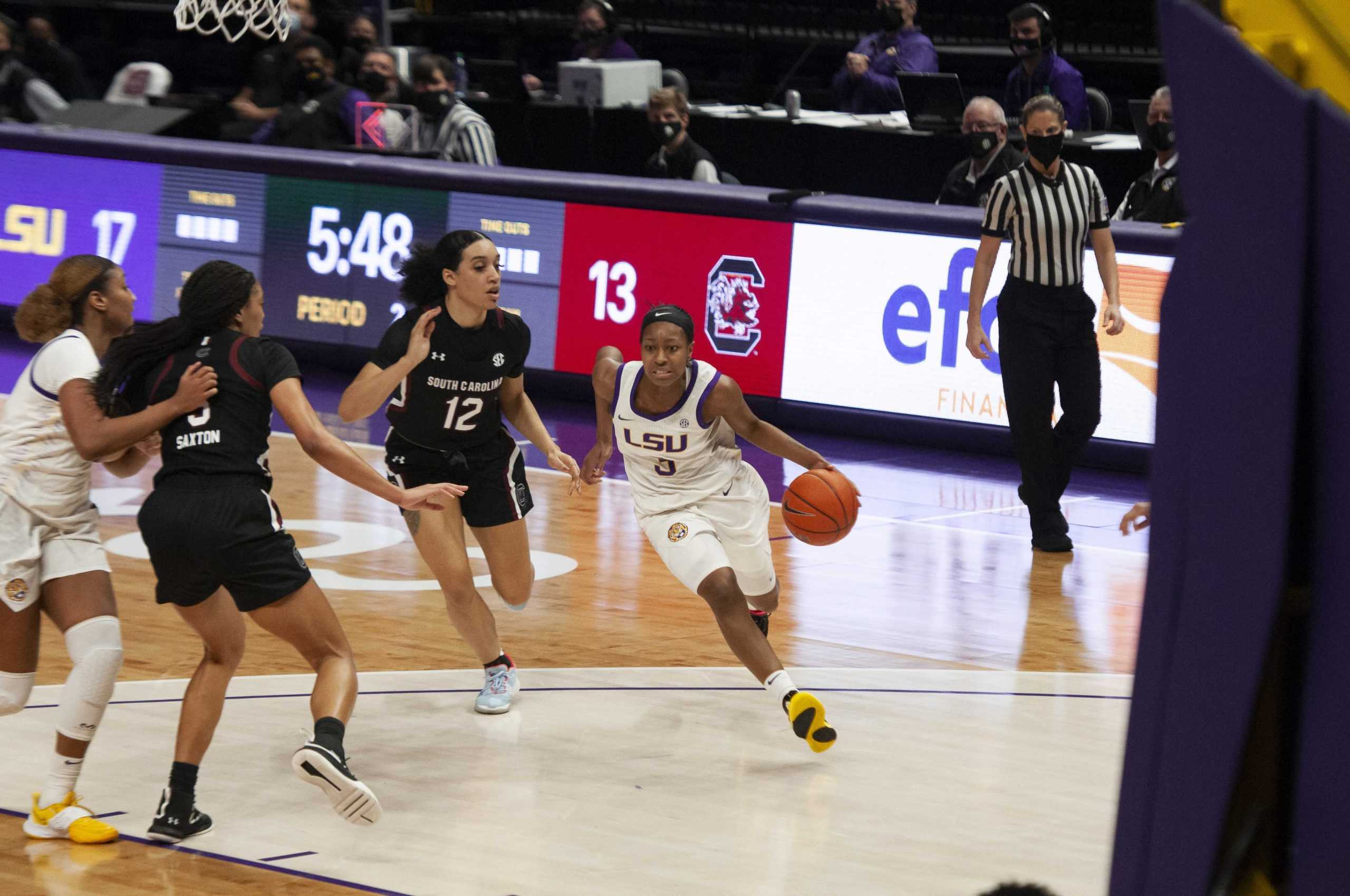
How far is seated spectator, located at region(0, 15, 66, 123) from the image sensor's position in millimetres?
18562

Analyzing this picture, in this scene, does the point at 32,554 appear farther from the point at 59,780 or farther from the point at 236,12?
the point at 236,12

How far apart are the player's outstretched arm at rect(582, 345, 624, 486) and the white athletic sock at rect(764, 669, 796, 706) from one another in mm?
1063

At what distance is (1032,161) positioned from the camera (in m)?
9.66

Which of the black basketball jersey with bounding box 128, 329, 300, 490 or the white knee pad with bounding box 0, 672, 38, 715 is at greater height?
the black basketball jersey with bounding box 128, 329, 300, 490

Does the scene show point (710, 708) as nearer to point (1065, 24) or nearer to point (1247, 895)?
point (1247, 895)

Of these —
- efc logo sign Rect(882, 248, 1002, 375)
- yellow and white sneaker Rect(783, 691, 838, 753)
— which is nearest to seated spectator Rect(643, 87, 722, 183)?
efc logo sign Rect(882, 248, 1002, 375)

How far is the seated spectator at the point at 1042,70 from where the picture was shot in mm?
13766

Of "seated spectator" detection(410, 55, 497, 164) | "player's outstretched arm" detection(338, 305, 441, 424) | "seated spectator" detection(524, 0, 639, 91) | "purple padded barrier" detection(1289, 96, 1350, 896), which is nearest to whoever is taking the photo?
"purple padded barrier" detection(1289, 96, 1350, 896)

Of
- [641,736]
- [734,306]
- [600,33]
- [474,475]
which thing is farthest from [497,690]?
[600,33]

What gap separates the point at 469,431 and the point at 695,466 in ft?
2.86

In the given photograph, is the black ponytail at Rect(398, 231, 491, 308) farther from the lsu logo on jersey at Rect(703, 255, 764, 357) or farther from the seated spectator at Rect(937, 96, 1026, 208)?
the seated spectator at Rect(937, 96, 1026, 208)

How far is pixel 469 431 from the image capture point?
6.77 meters

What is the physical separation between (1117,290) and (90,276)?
5.92 m

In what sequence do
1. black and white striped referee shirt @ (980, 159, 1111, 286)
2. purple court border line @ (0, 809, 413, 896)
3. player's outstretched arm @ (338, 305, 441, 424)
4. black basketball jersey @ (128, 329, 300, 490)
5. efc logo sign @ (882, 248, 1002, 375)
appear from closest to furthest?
purple court border line @ (0, 809, 413, 896) < black basketball jersey @ (128, 329, 300, 490) < player's outstretched arm @ (338, 305, 441, 424) < black and white striped referee shirt @ (980, 159, 1111, 286) < efc logo sign @ (882, 248, 1002, 375)
